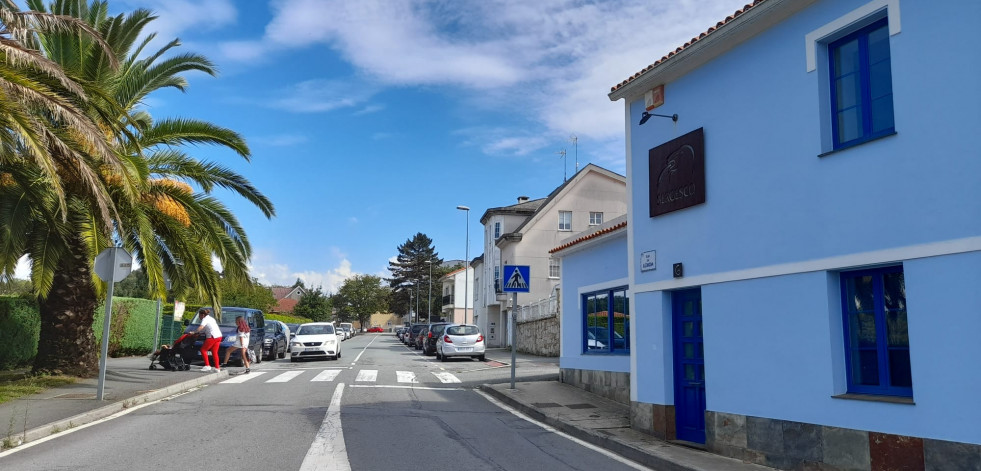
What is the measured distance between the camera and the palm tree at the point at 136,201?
12430mm

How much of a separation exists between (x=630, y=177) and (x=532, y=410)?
→ 4453 mm

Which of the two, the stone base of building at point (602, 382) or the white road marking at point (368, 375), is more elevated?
the stone base of building at point (602, 382)

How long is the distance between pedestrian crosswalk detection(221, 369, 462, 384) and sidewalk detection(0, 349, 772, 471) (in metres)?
1.04

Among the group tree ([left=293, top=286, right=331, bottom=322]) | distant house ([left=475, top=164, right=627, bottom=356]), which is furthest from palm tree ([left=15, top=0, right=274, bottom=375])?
tree ([left=293, top=286, right=331, bottom=322])

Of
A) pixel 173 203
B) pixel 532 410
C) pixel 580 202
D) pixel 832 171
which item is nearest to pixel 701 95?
pixel 832 171

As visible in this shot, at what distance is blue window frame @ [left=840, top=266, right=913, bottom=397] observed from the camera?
20.7 feet

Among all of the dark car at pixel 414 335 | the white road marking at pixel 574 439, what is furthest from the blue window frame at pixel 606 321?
the dark car at pixel 414 335

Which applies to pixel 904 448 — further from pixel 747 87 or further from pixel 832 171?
pixel 747 87

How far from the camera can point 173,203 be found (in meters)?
13.8

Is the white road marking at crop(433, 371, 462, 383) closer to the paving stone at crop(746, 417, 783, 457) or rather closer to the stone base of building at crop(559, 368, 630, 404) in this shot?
the stone base of building at crop(559, 368, 630, 404)

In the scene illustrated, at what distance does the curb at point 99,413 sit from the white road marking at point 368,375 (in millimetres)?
3910

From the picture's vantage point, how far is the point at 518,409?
12516 mm

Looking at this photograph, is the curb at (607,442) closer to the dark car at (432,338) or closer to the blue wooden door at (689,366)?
the blue wooden door at (689,366)

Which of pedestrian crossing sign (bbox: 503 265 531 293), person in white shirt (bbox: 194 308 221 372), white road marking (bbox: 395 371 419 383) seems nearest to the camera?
pedestrian crossing sign (bbox: 503 265 531 293)
